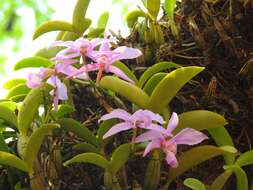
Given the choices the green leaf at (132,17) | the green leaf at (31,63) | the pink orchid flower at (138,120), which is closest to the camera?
the pink orchid flower at (138,120)

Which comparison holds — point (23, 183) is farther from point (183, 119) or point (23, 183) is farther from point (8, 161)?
point (183, 119)

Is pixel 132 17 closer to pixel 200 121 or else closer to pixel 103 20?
pixel 103 20

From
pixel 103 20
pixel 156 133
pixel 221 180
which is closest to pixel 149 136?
pixel 156 133

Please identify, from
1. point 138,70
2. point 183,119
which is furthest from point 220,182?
point 138,70

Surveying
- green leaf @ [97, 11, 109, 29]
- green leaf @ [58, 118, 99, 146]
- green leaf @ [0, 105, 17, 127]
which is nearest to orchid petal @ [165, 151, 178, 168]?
green leaf @ [58, 118, 99, 146]

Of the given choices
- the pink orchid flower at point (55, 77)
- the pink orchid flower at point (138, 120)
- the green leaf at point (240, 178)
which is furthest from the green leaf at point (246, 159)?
the pink orchid flower at point (55, 77)

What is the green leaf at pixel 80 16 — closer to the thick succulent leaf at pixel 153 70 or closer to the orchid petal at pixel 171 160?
the thick succulent leaf at pixel 153 70

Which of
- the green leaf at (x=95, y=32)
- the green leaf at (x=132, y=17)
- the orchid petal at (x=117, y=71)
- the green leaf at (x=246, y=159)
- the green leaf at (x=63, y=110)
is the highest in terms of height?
the green leaf at (x=132, y=17)
